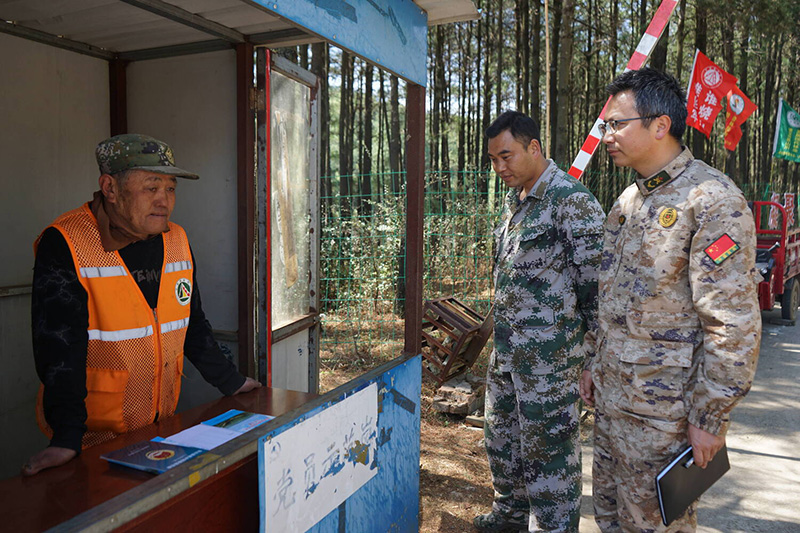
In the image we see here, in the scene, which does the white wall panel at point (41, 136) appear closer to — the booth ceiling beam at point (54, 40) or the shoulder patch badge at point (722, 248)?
the booth ceiling beam at point (54, 40)

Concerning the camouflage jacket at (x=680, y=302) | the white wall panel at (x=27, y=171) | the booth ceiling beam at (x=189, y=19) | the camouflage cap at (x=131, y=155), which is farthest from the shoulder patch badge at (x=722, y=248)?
the white wall panel at (x=27, y=171)

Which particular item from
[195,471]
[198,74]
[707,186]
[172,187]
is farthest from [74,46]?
[707,186]

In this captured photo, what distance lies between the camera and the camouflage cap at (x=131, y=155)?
2105 mm

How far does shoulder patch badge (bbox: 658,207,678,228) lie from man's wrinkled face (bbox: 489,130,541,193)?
92 centimetres

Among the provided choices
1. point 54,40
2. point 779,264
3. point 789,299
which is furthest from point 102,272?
point 789,299

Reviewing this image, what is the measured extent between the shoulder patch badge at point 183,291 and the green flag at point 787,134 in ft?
49.0

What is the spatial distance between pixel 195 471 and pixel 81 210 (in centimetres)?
108

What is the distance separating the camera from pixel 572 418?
8.87ft

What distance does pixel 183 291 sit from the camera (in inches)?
92.8

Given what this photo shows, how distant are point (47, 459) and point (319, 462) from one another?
830 mm

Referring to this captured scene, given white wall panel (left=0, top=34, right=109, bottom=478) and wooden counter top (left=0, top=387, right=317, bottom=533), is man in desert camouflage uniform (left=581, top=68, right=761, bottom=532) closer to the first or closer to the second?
wooden counter top (left=0, top=387, right=317, bottom=533)

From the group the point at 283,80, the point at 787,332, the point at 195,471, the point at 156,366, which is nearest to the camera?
the point at 195,471

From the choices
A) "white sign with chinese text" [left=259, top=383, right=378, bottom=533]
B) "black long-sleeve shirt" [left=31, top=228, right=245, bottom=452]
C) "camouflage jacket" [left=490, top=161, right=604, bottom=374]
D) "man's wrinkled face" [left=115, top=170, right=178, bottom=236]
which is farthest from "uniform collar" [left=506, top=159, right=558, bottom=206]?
"black long-sleeve shirt" [left=31, top=228, right=245, bottom=452]

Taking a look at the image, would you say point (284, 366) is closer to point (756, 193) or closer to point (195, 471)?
point (195, 471)
